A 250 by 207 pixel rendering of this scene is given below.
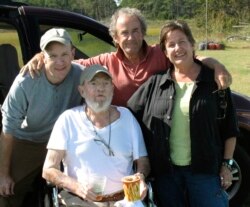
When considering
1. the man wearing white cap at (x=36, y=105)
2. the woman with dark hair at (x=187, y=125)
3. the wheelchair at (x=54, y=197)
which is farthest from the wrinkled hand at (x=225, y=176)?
the man wearing white cap at (x=36, y=105)

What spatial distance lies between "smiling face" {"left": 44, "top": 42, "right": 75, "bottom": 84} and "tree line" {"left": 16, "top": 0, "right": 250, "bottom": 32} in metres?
24.5

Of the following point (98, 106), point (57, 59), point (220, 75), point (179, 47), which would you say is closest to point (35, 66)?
point (57, 59)

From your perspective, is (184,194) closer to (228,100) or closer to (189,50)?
(228,100)

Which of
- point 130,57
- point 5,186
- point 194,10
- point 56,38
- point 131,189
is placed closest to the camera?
point 131,189

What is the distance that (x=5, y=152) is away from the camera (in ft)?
11.6

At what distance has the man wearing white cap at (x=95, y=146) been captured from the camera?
3154 millimetres

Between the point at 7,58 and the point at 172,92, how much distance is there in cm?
174

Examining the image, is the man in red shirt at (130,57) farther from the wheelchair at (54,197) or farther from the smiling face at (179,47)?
the wheelchair at (54,197)

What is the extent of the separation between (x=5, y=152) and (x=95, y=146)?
2.50 ft

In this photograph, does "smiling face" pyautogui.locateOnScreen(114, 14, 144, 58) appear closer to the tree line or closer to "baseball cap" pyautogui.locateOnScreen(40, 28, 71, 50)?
"baseball cap" pyautogui.locateOnScreen(40, 28, 71, 50)

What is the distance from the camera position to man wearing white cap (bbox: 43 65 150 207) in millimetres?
3154

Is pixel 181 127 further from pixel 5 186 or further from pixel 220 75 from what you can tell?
pixel 5 186

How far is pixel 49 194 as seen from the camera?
332 centimetres

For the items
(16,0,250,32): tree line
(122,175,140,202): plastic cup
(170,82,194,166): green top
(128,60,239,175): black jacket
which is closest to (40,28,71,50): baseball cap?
(128,60,239,175): black jacket
